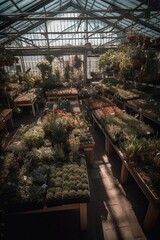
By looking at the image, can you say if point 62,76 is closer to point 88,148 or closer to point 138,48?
point 138,48

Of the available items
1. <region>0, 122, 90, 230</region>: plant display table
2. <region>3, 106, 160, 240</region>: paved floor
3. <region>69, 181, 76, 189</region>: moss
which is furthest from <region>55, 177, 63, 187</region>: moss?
<region>3, 106, 160, 240</region>: paved floor

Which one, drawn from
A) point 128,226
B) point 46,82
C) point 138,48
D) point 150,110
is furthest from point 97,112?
point 46,82

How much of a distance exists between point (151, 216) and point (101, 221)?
2.64ft

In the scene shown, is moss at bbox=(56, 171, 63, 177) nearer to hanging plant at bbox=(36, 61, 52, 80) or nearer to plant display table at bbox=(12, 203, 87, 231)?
plant display table at bbox=(12, 203, 87, 231)

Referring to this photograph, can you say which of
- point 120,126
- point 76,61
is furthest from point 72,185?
point 76,61

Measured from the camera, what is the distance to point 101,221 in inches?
101

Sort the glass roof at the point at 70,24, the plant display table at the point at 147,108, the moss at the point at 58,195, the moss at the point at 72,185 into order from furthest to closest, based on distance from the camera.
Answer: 1. the glass roof at the point at 70,24
2. the plant display table at the point at 147,108
3. the moss at the point at 72,185
4. the moss at the point at 58,195

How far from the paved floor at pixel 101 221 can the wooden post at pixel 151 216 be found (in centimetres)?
9

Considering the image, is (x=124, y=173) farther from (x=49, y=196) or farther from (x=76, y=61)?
(x=76, y=61)

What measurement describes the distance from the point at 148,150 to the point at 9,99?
537cm

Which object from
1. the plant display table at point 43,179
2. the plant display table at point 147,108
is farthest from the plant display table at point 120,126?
the plant display table at point 43,179

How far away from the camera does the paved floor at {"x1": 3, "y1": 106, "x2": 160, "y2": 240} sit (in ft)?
7.77

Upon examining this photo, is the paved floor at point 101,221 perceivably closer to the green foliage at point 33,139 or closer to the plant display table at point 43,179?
the plant display table at point 43,179

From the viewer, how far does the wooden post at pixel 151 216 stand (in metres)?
2.19
